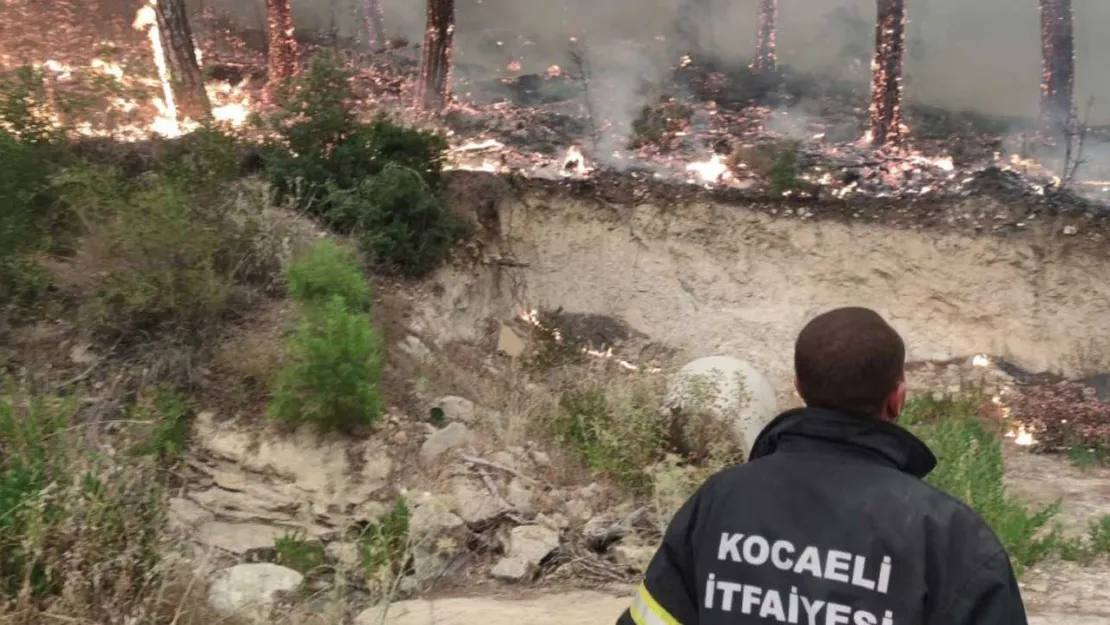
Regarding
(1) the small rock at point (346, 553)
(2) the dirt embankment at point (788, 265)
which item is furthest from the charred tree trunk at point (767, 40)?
(1) the small rock at point (346, 553)

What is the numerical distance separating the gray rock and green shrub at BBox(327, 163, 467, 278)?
2843 millimetres

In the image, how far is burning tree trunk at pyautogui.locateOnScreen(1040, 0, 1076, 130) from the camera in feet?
33.6

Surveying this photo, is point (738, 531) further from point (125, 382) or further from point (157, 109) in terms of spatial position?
point (157, 109)

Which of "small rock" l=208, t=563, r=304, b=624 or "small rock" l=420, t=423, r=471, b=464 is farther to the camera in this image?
"small rock" l=420, t=423, r=471, b=464

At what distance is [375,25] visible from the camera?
10766 mm

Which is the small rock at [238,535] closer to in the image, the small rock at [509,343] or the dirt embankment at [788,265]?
the small rock at [509,343]

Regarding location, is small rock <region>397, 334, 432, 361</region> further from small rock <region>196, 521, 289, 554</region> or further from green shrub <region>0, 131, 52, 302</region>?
green shrub <region>0, 131, 52, 302</region>

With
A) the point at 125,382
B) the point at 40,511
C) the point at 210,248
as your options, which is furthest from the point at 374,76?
the point at 40,511

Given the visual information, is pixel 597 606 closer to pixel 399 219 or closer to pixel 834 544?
pixel 834 544

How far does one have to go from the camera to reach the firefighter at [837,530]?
161 centimetres

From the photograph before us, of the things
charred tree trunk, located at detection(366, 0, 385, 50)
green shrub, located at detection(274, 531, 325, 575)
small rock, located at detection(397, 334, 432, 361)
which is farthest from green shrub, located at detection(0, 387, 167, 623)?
charred tree trunk, located at detection(366, 0, 385, 50)

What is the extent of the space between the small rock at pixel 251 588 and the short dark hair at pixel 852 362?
9.94 feet

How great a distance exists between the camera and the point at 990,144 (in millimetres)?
10336

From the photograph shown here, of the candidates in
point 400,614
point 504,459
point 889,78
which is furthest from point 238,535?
point 889,78
